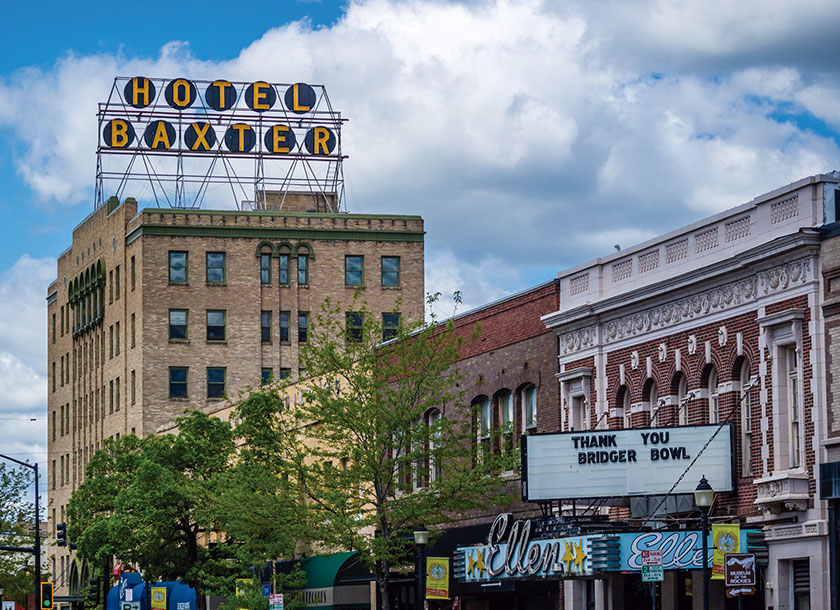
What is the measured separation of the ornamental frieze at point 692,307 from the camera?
1351 inches

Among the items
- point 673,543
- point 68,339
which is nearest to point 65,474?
point 68,339

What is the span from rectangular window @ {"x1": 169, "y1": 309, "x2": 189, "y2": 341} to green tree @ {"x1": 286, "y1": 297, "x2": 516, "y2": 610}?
48015mm

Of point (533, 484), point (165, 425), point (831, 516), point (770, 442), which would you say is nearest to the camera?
point (831, 516)

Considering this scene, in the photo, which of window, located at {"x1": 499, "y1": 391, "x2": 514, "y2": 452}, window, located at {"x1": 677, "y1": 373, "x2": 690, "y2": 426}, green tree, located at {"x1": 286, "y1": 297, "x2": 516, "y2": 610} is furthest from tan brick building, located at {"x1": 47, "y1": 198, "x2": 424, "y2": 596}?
window, located at {"x1": 677, "y1": 373, "x2": 690, "y2": 426}

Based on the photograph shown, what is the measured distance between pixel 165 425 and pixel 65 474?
25.1 metres

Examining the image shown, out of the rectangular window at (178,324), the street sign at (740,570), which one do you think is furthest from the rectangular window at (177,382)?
the street sign at (740,570)

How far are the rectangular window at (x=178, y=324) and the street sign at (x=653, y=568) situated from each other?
63948mm

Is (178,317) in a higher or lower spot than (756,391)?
higher

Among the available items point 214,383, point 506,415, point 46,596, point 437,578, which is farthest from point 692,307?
point 214,383

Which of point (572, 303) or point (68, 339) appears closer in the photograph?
point (572, 303)

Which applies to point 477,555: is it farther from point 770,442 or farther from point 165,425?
point 165,425

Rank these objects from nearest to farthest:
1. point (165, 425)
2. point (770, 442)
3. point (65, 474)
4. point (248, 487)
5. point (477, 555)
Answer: point (770, 442)
point (477, 555)
point (248, 487)
point (165, 425)
point (65, 474)

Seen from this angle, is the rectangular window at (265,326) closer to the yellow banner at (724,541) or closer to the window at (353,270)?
the window at (353,270)

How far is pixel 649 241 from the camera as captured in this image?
131ft
